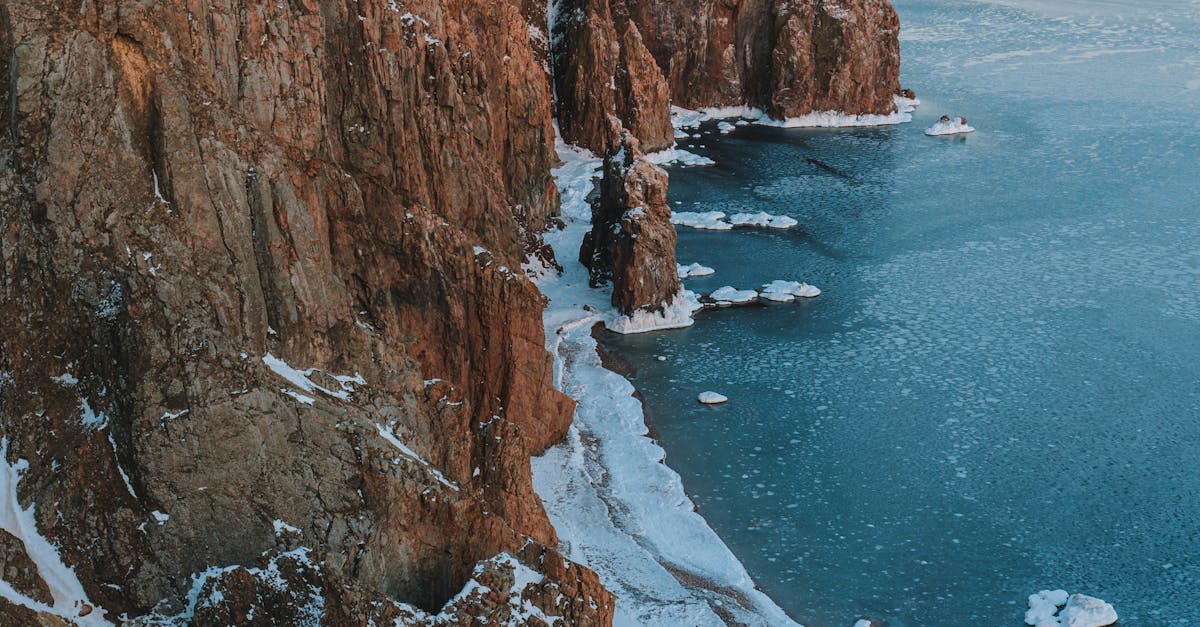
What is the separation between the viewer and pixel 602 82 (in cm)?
10238

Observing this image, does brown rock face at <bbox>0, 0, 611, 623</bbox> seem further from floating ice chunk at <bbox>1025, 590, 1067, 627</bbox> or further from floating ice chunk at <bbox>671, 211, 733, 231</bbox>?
floating ice chunk at <bbox>671, 211, 733, 231</bbox>

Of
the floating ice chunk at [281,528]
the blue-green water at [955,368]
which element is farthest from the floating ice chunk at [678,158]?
the floating ice chunk at [281,528]

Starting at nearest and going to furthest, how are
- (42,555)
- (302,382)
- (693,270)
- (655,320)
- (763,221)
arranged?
1. (42,555)
2. (302,382)
3. (655,320)
4. (693,270)
5. (763,221)

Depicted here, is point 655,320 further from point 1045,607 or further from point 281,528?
point 281,528

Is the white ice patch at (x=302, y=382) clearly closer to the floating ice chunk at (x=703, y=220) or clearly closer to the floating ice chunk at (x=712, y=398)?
the floating ice chunk at (x=712, y=398)

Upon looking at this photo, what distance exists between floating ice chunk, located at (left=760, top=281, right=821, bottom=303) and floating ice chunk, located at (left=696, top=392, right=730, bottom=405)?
14973mm

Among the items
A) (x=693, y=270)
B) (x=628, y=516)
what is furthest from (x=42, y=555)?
(x=693, y=270)

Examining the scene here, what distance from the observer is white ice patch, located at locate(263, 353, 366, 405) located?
33.4 m

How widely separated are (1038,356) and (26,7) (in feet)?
164

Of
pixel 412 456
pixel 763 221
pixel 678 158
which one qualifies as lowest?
pixel 763 221

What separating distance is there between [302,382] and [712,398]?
93.0 ft

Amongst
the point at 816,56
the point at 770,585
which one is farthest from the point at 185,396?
the point at 816,56

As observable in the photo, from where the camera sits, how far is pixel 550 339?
66.7m

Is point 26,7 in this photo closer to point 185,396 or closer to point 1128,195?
point 185,396
